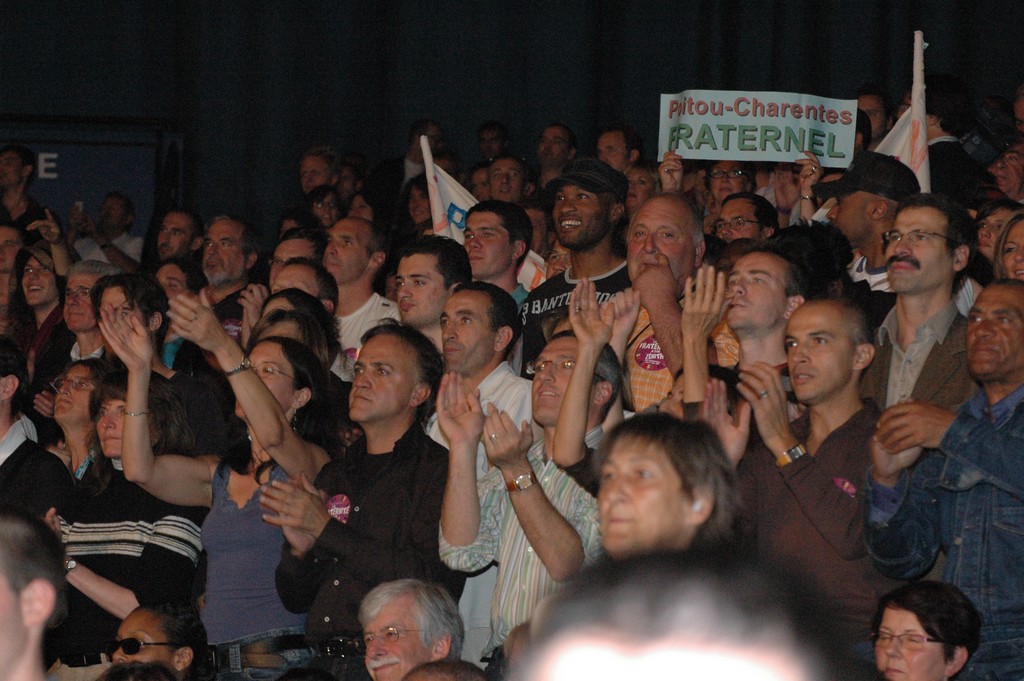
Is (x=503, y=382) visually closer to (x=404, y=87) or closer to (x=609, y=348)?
(x=609, y=348)

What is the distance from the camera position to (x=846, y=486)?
4.21 metres

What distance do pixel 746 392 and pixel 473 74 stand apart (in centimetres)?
834

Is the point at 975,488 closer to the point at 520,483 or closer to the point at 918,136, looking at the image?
the point at 520,483

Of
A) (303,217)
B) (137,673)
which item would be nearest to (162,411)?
(137,673)

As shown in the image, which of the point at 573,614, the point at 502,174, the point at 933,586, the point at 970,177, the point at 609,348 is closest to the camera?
the point at 573,614

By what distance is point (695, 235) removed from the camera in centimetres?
595

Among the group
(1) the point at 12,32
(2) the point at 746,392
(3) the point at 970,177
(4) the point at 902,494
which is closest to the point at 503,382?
(2) the point at 746,392

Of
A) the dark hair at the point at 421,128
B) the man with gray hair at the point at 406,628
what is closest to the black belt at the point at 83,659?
the man with gray hair at the point at 406,628

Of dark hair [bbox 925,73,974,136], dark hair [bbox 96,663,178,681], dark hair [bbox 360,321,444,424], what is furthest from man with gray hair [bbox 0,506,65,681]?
dark hair [bbox 925,73,974,136]

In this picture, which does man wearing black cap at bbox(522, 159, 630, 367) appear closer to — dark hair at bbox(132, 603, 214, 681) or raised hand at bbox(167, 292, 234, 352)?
raised hand at bbox(167, 292, 234, 352)

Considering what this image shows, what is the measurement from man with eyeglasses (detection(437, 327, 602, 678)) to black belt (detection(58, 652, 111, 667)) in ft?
4.55

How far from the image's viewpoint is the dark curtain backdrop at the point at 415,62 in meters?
11.9

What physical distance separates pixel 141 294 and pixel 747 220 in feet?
9.11

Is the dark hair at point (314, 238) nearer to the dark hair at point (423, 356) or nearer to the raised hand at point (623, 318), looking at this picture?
the dark hair at point (423, 356)
